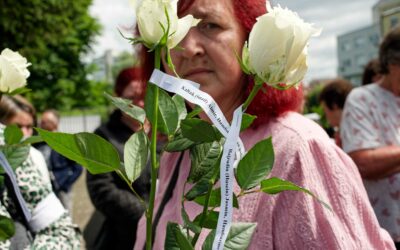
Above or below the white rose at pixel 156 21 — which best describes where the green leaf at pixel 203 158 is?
below

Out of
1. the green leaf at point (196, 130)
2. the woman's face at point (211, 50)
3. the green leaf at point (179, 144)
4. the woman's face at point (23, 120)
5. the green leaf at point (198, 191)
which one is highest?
the woman's face at point (23, 120)

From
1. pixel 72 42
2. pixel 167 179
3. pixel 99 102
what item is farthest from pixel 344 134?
pixel 99 102

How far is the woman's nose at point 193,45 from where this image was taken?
966 millimetres

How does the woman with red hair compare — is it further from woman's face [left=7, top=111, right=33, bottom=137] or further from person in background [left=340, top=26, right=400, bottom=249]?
woman's face [left=7, top=111, right=33, bottom=137]

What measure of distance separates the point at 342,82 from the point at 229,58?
2984mm

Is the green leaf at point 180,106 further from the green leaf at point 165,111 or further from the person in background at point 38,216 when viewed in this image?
the person in background at point 38,216

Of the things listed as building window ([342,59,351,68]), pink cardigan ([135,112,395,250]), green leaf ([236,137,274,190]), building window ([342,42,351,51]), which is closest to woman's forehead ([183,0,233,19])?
pink cardigan ([135,112,395,250])

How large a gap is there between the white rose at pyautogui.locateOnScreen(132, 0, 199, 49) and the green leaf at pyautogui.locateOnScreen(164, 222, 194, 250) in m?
0.21

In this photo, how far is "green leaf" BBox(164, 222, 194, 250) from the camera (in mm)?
523

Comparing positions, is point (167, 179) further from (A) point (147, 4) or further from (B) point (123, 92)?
(B) point (123, 92)

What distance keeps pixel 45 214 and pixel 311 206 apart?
0.75 meters

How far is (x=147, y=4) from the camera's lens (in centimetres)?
53

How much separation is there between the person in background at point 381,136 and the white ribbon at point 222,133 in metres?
1.57

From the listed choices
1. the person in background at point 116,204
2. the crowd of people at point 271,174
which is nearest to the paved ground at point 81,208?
the person in background at point 116,204
